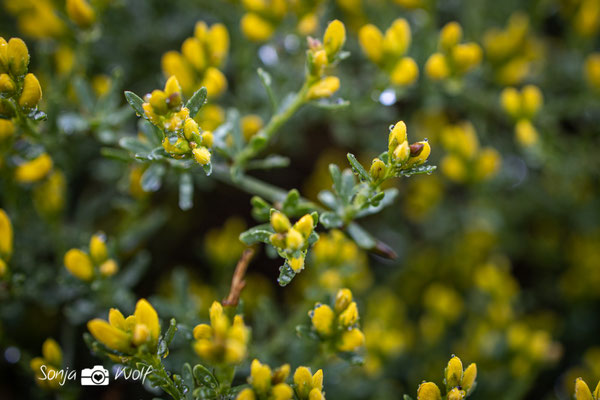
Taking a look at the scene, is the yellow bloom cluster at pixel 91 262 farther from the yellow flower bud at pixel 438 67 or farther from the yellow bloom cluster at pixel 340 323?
the yellow flower bud at pixel 438 67

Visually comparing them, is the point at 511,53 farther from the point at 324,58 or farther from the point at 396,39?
the point at 324,58

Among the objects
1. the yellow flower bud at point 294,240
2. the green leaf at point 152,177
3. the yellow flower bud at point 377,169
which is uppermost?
the yellow flower bud at point 377,169

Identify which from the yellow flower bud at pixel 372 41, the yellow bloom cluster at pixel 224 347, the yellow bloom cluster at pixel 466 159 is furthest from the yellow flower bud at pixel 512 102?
the yellow bloom cluster at pixel 224 347

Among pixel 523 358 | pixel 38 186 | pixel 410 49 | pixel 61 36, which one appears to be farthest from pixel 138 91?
pixel 523 358

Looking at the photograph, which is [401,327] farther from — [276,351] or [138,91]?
[138,91]

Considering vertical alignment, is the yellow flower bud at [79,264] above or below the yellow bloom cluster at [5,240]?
below

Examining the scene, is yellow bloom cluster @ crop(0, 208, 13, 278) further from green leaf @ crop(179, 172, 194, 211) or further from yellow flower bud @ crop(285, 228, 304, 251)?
yellow flower bud @ crop(285, 228, 304, 251)

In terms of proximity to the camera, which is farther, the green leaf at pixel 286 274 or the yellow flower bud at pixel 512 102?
the yellow flower bud at pixel 512 102

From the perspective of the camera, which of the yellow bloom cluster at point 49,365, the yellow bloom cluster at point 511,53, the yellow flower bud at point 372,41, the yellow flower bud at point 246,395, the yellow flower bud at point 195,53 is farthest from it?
the yellow bloom cluster at point 511,53
